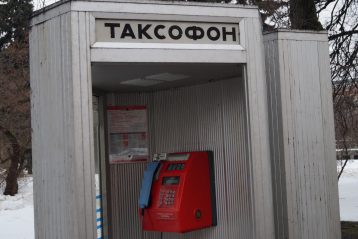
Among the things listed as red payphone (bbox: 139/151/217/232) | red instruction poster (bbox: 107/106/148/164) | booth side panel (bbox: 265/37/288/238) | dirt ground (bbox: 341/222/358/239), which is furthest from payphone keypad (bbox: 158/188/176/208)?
dirt ground (bbox: 341/222/358/239)

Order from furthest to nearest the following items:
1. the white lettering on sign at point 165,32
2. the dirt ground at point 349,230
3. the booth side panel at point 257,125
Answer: the dirt ground at point 349,230 < the booth side panel at point 257,125 < the white lettering on sign at point 165,32

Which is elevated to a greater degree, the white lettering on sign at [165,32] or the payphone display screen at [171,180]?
the white lettering on sign at [165,32]

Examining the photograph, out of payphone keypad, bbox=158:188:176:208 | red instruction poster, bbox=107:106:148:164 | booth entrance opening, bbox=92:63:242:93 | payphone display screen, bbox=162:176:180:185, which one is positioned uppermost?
booth entrance opening, bbox=92:63:242:93

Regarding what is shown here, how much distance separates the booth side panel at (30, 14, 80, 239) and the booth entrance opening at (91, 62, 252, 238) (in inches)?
34.0

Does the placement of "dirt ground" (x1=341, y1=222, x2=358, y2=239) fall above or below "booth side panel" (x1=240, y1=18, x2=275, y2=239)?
below

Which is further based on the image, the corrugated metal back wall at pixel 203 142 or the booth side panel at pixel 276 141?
the corrugated metal back wall at pixel 203 142

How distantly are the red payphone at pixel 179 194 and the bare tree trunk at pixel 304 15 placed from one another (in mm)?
4243

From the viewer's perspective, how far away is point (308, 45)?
544cm

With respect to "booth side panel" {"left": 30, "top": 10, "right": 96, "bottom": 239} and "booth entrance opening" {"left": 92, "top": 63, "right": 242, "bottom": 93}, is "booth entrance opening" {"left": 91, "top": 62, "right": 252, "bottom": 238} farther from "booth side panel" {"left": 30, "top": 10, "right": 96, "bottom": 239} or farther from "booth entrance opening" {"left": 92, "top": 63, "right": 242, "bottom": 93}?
"booth side panel" {"left": 30, "top": 10, "right": 96, "bottom": 239}

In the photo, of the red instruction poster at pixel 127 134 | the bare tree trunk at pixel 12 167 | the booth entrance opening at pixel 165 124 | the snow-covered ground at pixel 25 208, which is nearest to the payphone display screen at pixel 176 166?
the booth entrance opening at pixel 165 124

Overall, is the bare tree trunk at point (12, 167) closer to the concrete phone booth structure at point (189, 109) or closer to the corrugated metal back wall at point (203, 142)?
the corrugated metal back wall at point (203, 142)

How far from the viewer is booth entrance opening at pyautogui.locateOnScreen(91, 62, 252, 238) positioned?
5440 mm

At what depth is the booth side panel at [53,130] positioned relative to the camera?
407cm

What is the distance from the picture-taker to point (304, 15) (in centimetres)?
941
